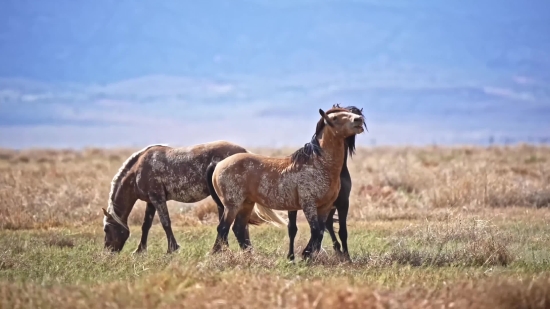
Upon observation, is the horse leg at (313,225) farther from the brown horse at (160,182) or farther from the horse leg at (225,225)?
the brown horse at (160,182)

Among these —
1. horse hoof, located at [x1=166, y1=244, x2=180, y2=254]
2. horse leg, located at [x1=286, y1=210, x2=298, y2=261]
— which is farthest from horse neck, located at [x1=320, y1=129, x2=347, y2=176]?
horse hoof, located at [x1=166, y1=244, x2=180, y2=254]

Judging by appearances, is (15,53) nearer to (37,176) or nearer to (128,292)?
(37,176)

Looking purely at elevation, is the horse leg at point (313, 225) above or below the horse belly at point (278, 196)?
below

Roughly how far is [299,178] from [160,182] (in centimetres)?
305

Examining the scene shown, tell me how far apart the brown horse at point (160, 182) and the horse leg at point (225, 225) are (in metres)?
1.47

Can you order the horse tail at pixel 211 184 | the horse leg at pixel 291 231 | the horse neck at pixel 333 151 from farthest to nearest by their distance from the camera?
the horse tail at pixel 211 184, the horse leg at pixel 291 231, the horse neck at pixel 333 151

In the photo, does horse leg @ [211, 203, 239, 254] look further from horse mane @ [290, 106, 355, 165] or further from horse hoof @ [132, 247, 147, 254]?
horse hoof @ [132, 247, 147, 254]

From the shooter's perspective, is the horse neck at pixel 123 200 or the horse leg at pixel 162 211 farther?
the horse neck at pixel 123 200

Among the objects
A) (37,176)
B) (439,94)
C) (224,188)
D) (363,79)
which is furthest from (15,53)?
(224,188)

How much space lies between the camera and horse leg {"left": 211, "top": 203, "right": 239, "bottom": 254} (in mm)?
12812

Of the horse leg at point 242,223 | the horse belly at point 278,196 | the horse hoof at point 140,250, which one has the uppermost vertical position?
the horse belly at point 278,196

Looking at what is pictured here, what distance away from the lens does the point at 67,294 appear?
9.16 metres

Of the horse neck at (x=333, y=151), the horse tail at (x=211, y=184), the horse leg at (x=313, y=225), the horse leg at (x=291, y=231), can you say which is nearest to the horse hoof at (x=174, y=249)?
the horse tail at (x=211, y=184)

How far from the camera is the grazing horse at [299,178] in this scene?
12289 mm
